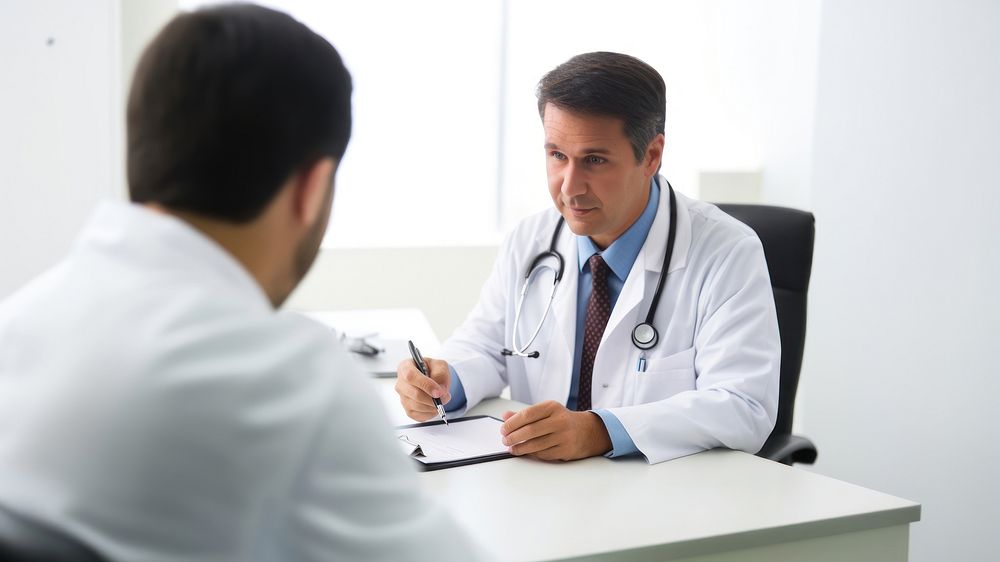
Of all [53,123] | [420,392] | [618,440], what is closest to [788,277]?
[618,440]

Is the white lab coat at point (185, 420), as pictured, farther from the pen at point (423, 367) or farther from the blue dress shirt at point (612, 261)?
the blue dress shirt at point (612, 261)

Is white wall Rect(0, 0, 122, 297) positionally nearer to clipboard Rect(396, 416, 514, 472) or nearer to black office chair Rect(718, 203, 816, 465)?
clipboard Rect(396, 416, 514, 472)

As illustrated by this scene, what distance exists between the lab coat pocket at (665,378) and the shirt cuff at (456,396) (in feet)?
1.03

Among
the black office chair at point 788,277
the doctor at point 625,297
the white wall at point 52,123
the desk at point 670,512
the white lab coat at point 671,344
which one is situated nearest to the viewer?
the desk at point 670,512

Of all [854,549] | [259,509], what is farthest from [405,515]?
[854,549]

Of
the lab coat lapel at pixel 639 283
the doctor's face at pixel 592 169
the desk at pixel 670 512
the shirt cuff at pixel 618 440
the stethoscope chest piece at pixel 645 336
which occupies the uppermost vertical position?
the doctor's face at pixel 592 169

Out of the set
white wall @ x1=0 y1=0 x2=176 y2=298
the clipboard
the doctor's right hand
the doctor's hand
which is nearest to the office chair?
the clipboard

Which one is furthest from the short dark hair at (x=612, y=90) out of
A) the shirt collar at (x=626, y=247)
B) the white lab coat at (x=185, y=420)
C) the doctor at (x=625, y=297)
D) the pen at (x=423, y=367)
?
the white lab coat at (x=185, y=420)

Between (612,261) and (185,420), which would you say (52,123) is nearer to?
(612,261)

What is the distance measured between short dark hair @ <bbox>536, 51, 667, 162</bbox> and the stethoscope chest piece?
1.08 feet

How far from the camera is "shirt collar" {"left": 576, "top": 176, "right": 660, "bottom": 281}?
179cm

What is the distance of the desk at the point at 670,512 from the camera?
3.60ft

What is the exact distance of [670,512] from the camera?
1188mm

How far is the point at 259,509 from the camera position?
0.61 metres
